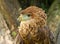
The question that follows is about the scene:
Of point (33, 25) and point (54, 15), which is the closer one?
point (33, 25)

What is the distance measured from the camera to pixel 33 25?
8.02 ft

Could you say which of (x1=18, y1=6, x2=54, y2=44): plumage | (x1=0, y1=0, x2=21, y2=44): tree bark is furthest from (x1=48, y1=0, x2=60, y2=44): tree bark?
(x1=18, y1=6, x2=54, y2=44): plumage

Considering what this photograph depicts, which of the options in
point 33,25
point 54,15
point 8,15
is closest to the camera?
point 33,25

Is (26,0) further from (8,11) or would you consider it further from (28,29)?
(28,29)

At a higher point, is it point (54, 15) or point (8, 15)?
point (8, 15)

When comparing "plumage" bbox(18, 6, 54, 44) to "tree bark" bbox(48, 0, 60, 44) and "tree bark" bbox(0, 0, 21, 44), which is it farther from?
"tree bark" bbox(48, 0, 60, 44)

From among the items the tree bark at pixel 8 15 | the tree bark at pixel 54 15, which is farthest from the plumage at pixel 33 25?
the tree bark at pixel 54 15

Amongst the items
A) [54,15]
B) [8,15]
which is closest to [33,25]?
[8,15]

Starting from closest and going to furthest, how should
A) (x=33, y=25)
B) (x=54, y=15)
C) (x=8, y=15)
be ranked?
1. (x=33, y=25)
2. (x=8, y=15)
3. (x=54, y=15)

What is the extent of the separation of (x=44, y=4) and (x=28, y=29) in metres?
3.88

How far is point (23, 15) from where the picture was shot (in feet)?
8.11

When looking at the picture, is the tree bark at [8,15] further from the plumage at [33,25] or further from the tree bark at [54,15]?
the plumage at [33,25]

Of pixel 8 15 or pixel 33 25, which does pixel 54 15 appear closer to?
pixel 8 15

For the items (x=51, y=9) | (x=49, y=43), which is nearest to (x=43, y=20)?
(x=49, y=43)
